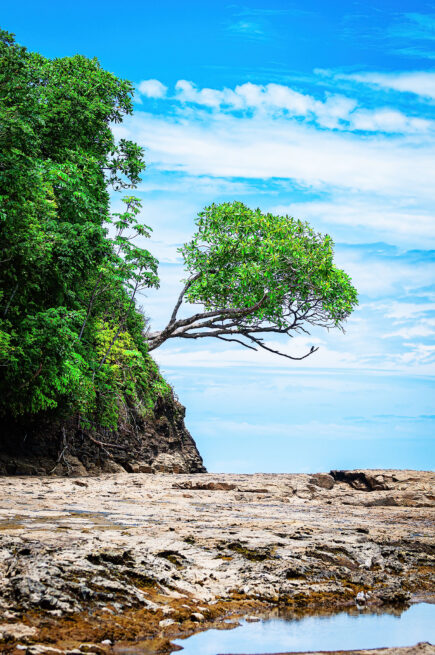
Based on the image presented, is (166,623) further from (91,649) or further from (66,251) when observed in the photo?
(66,251)

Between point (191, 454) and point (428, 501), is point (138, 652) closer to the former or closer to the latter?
point (428, 501)

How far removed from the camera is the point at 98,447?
58.8 ft

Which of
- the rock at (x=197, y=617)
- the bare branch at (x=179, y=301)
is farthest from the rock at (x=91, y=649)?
the bare branch at (x=179, y=301)

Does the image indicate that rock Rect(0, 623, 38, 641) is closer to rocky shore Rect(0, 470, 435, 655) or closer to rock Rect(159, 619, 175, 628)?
rocky shore Rect(0, 470, 435, 655)

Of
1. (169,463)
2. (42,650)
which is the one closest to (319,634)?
(42,650)

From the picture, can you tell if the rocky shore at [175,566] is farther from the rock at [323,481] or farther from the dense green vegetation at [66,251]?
the rock at [323,481]

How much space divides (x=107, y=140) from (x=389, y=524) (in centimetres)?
1407

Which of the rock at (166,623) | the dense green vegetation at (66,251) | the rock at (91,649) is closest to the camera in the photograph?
the rock at (91,649)

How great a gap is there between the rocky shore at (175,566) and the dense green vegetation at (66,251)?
3.80 metres

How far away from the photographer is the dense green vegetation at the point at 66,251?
13188mm

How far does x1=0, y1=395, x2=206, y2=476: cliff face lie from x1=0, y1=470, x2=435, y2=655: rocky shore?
5067mm

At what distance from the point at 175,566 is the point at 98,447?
41.7 ft

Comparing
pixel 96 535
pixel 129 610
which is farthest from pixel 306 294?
pixel 129 610

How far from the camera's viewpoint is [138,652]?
13.3ft
